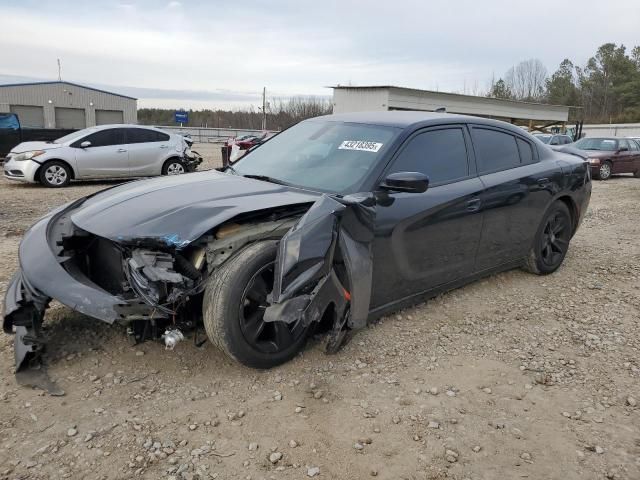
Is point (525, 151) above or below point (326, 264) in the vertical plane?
above

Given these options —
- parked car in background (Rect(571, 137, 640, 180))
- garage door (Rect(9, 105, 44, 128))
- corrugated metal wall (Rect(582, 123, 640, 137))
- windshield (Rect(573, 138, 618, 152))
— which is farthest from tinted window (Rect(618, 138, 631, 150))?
garage door (Rect(9, 105, 44, 128))

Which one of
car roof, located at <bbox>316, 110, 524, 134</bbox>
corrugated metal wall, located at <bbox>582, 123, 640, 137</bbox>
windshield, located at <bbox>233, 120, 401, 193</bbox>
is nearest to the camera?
windshield, located at <bbox>233, 120, 401, 193</bbox>

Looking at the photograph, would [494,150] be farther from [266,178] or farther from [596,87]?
[596,87]

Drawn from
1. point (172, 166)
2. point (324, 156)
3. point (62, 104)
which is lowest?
point (172, 166)

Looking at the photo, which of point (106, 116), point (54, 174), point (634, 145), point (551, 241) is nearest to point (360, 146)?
point (551, 241)

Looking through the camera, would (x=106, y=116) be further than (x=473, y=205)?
Yes

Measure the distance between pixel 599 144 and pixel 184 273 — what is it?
57.3ft

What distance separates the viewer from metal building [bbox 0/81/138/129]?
41250mm

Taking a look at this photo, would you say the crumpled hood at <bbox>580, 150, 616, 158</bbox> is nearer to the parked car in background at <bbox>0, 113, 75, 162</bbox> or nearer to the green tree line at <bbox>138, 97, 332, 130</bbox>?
the parked car in background at <bbox>0, 113, 75, 162</bbox>

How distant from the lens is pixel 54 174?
1090 cm

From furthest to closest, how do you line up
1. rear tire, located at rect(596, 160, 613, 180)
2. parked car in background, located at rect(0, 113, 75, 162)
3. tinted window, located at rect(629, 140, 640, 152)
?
1. tinted window, located at rect(629, 140, 640, 152)
2. rear tire, located at rect(596, 160, 613, 180)
3. parked car in background, located at rect(0, 113, 75, 162)

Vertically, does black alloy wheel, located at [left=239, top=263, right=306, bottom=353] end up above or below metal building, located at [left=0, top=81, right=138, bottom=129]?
below

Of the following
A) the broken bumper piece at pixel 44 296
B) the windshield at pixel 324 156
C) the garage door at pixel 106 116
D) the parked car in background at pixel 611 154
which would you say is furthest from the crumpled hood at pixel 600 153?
the garage door at pixel 106 116

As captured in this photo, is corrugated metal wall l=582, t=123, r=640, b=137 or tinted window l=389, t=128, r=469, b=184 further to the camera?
corrugated metal wall l=582, t=123, r=640, b=137
